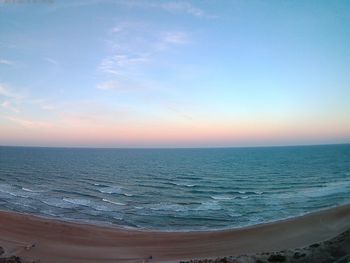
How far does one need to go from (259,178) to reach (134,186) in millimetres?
28040

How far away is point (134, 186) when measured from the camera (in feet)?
195

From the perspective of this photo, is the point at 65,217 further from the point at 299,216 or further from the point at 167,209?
the point at 299,216

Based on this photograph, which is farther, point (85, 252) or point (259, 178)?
A: point (259, 178)

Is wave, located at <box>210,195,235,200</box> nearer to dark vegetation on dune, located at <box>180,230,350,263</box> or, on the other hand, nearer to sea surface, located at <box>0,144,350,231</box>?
sea surface, located at <box>0,144,350,231</box>

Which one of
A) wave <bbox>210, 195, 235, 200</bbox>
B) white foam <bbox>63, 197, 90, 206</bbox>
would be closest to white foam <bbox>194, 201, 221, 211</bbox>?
wave <bbox>210, 195, 235, 200</bbox>

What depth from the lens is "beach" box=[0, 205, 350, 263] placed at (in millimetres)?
25391

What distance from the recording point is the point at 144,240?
28.8m

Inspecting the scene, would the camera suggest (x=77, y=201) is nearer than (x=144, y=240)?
No

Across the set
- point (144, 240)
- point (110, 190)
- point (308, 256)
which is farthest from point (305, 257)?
point (110, 190)

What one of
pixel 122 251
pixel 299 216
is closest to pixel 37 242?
pixel 122 251

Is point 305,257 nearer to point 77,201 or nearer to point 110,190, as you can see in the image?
point 77,201

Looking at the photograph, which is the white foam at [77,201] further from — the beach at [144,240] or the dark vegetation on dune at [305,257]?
the dark vegetation on dune at [305,257]

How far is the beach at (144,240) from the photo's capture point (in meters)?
25.4

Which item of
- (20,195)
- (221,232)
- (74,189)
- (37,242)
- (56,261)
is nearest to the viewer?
(56,261)
